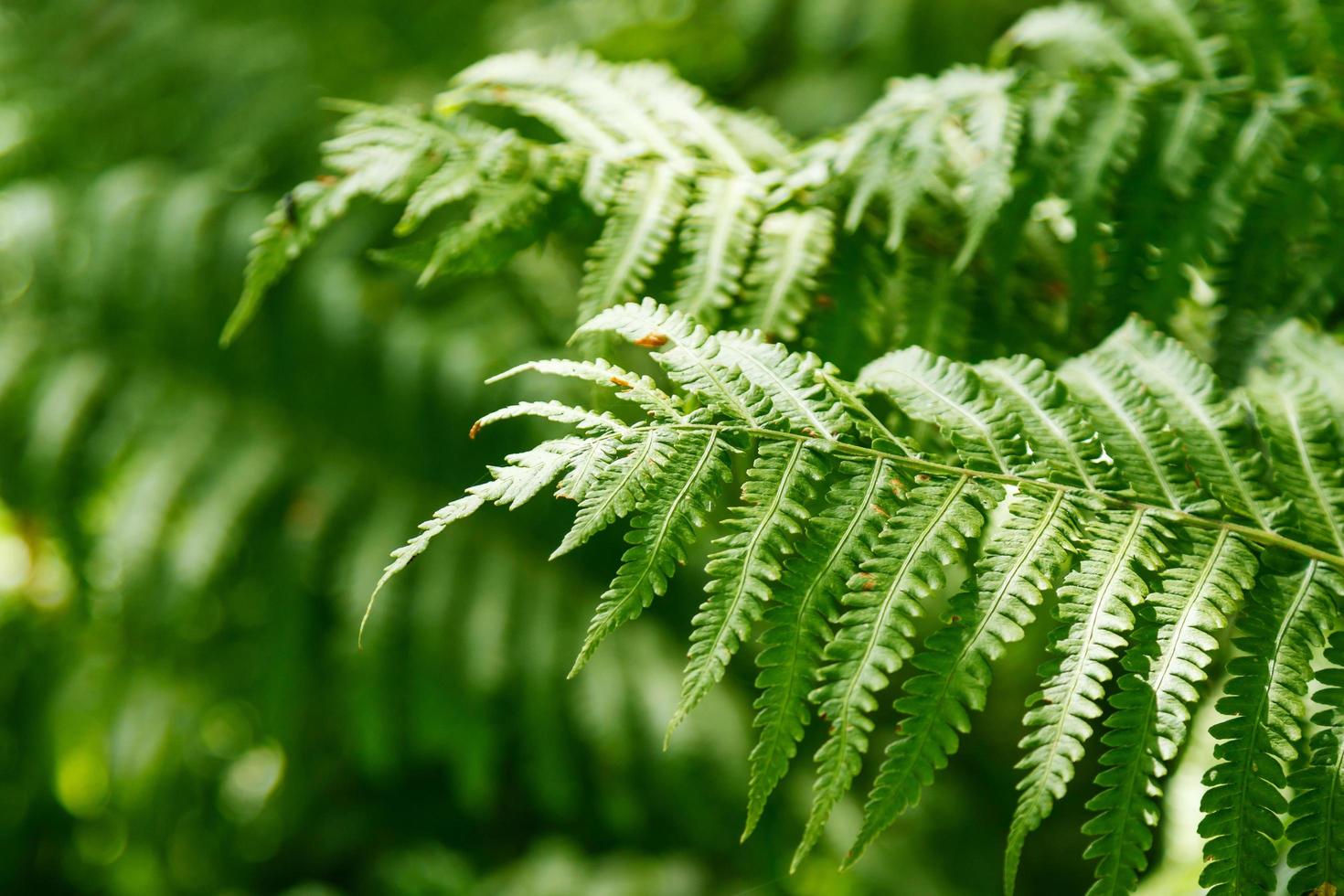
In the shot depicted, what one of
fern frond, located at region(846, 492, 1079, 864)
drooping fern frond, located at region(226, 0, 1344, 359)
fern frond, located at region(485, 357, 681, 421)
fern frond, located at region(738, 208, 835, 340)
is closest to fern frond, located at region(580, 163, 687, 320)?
drooping fern frond, located at region(226, 0, 1344, 359)

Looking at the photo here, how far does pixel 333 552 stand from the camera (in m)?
1.80

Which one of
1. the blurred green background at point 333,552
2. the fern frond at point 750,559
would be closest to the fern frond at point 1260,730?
the fern frond at point 750,559

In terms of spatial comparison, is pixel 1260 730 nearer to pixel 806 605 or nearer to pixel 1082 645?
pixel 1082 645

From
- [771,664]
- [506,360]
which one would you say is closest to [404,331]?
[506,360]

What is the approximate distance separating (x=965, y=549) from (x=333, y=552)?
1.35 m

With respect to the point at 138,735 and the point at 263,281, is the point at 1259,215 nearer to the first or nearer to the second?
the point at 263,281

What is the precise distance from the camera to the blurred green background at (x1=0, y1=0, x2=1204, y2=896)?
1721 millimetres

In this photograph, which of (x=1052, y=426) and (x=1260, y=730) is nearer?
(x=1260, y=730)

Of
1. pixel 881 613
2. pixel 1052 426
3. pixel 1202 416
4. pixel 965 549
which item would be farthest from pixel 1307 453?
pixel 881 613

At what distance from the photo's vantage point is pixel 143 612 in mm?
1728

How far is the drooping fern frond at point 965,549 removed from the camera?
28.0 inches

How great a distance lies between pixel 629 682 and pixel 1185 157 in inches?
48.2

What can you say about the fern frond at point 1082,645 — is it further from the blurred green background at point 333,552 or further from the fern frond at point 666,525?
the blurred green background at point 333,552

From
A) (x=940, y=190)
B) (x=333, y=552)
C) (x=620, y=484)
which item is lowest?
Answer: (x=333, y=552)
